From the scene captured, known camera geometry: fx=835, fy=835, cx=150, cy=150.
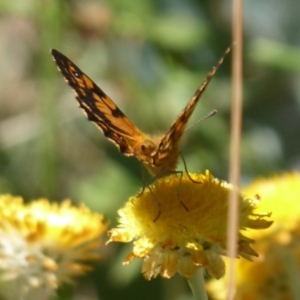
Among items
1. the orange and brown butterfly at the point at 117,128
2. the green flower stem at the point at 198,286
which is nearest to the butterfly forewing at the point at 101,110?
the orange and brown butterfly at the point at 117,128

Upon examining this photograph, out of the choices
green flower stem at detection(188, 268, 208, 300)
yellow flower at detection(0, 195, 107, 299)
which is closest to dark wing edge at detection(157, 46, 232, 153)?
green flower stem at detection(188, 268, 208, 300)

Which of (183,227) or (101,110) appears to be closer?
(183,227)

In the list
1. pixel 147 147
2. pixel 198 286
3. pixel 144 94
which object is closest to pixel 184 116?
pixel 147 147

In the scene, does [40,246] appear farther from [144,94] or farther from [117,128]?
[144,94]

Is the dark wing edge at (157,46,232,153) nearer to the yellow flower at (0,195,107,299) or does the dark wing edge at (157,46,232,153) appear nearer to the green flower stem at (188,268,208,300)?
the green flower stem at (188,268,208,300)

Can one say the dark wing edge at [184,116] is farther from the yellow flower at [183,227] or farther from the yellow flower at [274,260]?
the yellow flower at [274,260]

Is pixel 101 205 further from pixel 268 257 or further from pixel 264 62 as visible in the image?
pixel 268 257
